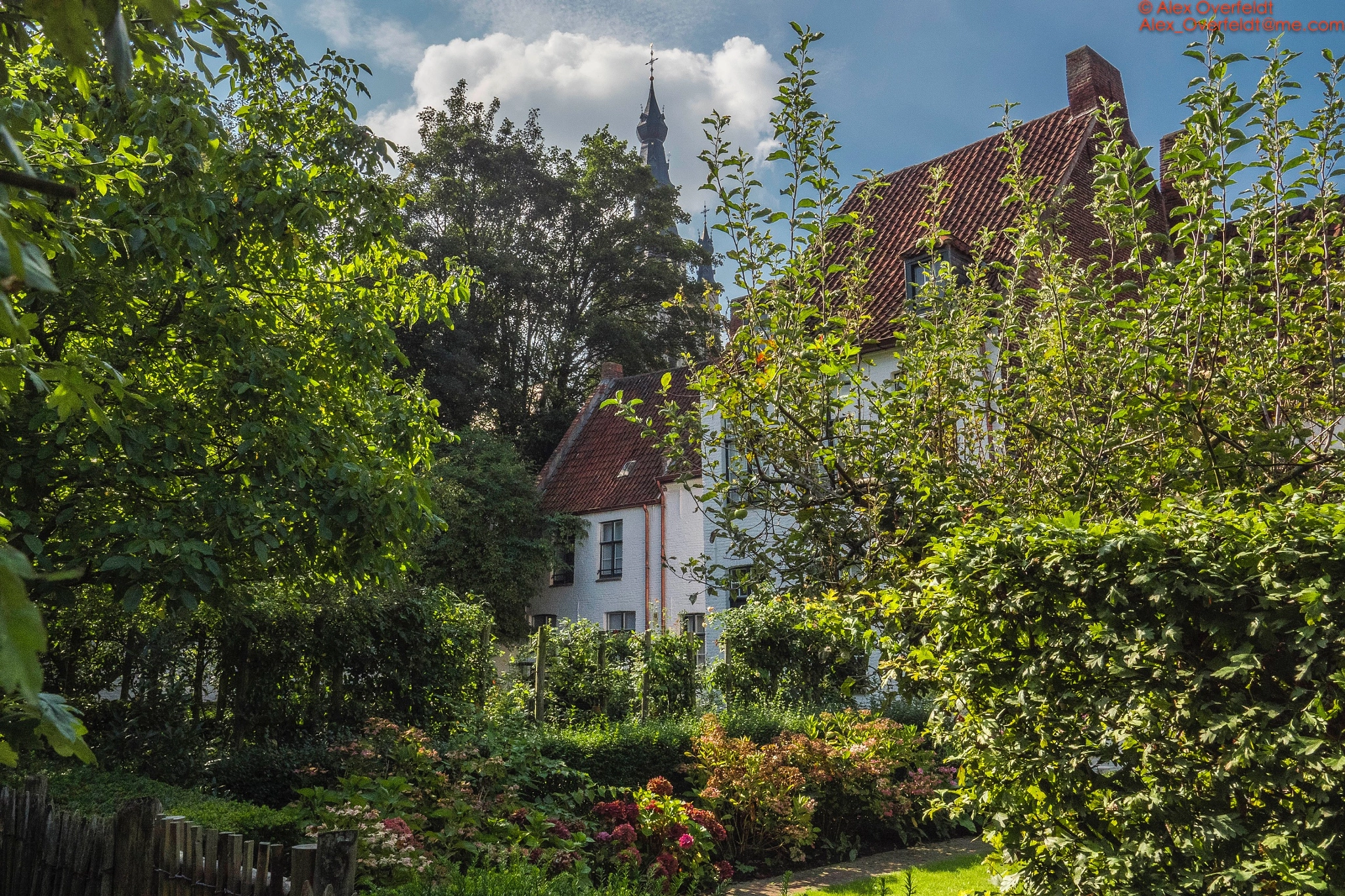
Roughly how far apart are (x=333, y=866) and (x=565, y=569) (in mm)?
25589

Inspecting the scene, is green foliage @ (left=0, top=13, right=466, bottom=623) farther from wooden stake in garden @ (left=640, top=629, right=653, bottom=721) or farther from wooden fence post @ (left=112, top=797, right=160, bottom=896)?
wooden stake in garden @ (left=640, top=629, right=653, bottom=721)

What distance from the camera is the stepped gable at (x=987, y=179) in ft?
58.3

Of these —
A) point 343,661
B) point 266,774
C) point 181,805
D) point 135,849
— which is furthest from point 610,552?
point 135,849

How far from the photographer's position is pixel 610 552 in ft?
93.7

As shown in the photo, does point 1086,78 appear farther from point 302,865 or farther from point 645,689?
point 302,865

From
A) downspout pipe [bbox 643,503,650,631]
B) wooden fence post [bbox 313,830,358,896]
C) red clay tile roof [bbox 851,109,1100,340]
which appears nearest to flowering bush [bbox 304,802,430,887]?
wooden fence post [bbox 313,830,358,896]

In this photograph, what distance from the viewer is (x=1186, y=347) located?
457cm

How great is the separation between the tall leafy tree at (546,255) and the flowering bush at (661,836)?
2486cm

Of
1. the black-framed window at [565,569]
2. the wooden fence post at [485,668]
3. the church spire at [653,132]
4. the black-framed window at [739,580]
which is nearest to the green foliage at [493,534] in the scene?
the black-framed window at [565,569]

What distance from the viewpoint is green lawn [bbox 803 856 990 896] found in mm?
8109

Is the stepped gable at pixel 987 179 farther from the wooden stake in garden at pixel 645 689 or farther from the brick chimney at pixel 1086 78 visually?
the wooden stake in garden at pixel 645 689

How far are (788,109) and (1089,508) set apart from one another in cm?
267

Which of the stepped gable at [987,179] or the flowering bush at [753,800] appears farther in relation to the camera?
the stepped gable at [987,179]

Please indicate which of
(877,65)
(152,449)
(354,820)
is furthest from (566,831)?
(877,65)
